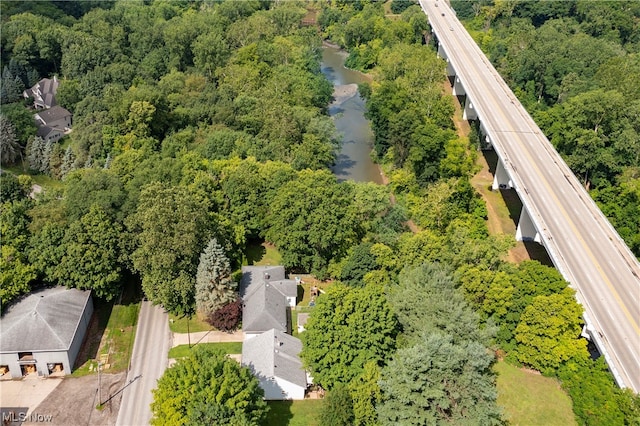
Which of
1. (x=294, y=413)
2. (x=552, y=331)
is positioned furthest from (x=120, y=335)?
(x=552, y=331)

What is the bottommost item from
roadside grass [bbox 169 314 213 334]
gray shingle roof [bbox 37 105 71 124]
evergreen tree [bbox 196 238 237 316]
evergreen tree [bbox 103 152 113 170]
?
gray shingle roof [bbox 37 105 71 124]

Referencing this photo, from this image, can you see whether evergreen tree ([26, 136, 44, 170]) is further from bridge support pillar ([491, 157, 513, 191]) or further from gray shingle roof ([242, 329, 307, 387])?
bridge support pillar ([491, 157, 513, 191])

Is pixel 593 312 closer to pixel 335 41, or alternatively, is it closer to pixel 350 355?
pixel 350 355

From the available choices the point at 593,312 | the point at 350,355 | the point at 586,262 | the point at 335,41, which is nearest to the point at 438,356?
the point at 350,355

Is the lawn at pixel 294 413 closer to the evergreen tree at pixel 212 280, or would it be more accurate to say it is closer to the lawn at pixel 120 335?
the evergreen tree at pixel 212 280

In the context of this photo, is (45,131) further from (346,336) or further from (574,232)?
(574,232)

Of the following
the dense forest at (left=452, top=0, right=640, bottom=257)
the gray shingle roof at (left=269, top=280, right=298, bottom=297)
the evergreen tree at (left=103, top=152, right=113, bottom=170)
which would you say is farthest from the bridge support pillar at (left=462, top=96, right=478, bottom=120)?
the evergreen tree at (left=103, top=152, right=113, bottom=170)

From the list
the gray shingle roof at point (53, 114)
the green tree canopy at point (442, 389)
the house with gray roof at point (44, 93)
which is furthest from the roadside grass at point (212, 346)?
the house with gray roof at point (44, 93)
